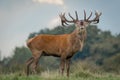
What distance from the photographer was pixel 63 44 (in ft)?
82.4

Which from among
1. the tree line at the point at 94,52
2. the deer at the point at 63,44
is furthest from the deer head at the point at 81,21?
the tree line at the point at 94,52

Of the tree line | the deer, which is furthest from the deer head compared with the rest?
the tree line

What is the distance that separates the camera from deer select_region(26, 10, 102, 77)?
80.8 ft

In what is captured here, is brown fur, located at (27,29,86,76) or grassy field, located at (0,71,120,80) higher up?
brown fur, located at (27,29,86,76)

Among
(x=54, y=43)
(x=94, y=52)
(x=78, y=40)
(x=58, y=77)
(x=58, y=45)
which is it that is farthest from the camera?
(x=94, y=52)

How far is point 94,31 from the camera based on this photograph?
294ft

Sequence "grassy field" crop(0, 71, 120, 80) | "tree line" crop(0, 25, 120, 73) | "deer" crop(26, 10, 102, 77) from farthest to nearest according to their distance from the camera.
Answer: "tree line" crop(0, 25, 120, 73)
"deer" crop(26, 10, 102, 77)
"grassy field" crop(0, 71, 120, 80)

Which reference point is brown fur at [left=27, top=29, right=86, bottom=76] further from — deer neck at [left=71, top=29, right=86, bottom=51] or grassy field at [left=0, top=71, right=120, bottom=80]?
grassy field at [left=0, top=71, right=120, bottom=80]

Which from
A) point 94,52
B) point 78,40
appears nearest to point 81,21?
point 78,40

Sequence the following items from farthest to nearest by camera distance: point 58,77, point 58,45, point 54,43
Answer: point 54,43
point 58,45
point 58,77

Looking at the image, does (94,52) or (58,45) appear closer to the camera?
(58,45)

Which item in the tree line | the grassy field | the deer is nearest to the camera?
the grassy field

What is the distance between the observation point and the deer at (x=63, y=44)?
24.6 m

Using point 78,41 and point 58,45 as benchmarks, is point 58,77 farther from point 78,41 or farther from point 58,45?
point 58,45
